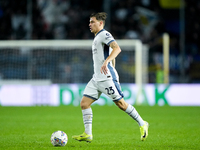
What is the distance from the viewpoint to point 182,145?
6117 mm

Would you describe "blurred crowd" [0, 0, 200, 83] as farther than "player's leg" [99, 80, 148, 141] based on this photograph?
Yes

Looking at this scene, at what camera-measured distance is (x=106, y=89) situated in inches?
244

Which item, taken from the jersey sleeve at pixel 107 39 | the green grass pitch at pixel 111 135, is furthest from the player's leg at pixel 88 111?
the jersey sleeve at pixel 107 39

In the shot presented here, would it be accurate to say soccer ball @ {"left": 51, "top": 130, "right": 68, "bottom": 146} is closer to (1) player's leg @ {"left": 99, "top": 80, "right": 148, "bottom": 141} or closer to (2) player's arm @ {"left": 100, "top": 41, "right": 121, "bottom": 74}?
(1) player's leg @ {"left": 99, "top": 80, "right": 148, "bottom": 141}

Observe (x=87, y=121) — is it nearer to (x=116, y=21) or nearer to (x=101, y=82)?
(x=101, y=82)

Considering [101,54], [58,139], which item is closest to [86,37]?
[101,54]

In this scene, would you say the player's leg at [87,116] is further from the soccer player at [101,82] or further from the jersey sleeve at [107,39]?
the jersey sleeve at [107,39]

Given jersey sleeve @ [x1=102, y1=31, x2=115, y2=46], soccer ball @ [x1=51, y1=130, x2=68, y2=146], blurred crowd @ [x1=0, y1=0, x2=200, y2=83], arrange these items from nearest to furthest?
soccer ball @ [x1=51, y1=130, x2=68, y2=146] → jersey sleeve @ [x1=102, y1=31, x2=115, y2=46] → blurred crowd @ [x1=0, y1=0, x2=200, y2=83]

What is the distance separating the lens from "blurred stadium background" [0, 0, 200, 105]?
1828cm

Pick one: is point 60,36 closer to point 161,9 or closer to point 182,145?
point 161,9

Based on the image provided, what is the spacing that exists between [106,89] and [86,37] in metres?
16.2

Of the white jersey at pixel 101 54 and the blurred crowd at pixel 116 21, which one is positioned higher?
the blurred crowd at pixel 116 21

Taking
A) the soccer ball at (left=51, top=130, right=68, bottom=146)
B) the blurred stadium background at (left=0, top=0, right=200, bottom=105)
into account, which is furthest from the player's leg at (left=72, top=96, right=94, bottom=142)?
the blurred stadium background at (left=0, top=0, right=200, bottom=105)

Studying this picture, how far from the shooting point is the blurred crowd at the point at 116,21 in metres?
21.7
